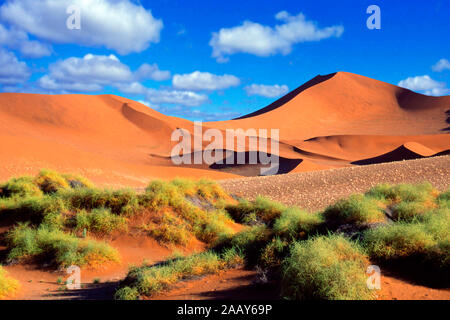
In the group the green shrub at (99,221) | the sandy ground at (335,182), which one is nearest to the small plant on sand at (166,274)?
the green shrub at (99,221)

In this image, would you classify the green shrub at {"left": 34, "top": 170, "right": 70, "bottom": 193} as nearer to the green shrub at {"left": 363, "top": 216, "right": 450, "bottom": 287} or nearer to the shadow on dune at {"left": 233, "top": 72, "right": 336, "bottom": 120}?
the green shrub at {"left": 363, "top": 216, "right": 450, "bottom": 287}

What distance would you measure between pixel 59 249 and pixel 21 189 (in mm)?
5559

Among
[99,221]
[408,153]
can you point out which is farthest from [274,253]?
[408,153]

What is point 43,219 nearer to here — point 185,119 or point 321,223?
point 321,223

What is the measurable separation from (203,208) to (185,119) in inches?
1999

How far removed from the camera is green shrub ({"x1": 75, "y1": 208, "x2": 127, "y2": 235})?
10.5 metres

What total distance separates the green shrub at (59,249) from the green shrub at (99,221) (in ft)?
2.29

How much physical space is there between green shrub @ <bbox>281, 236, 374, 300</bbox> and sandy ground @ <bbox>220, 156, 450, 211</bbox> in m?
9.38

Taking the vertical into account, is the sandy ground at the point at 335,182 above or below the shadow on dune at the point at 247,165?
below

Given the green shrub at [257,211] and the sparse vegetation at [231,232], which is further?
the green shrub at [257,211]

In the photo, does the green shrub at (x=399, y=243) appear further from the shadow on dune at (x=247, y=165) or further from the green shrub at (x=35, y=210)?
the shadow on dune at (x=247, y=165)

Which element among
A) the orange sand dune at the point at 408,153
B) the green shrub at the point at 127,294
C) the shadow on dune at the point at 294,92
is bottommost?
the green shrub at the point at 127,294

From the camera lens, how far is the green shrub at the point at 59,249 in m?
8.72
